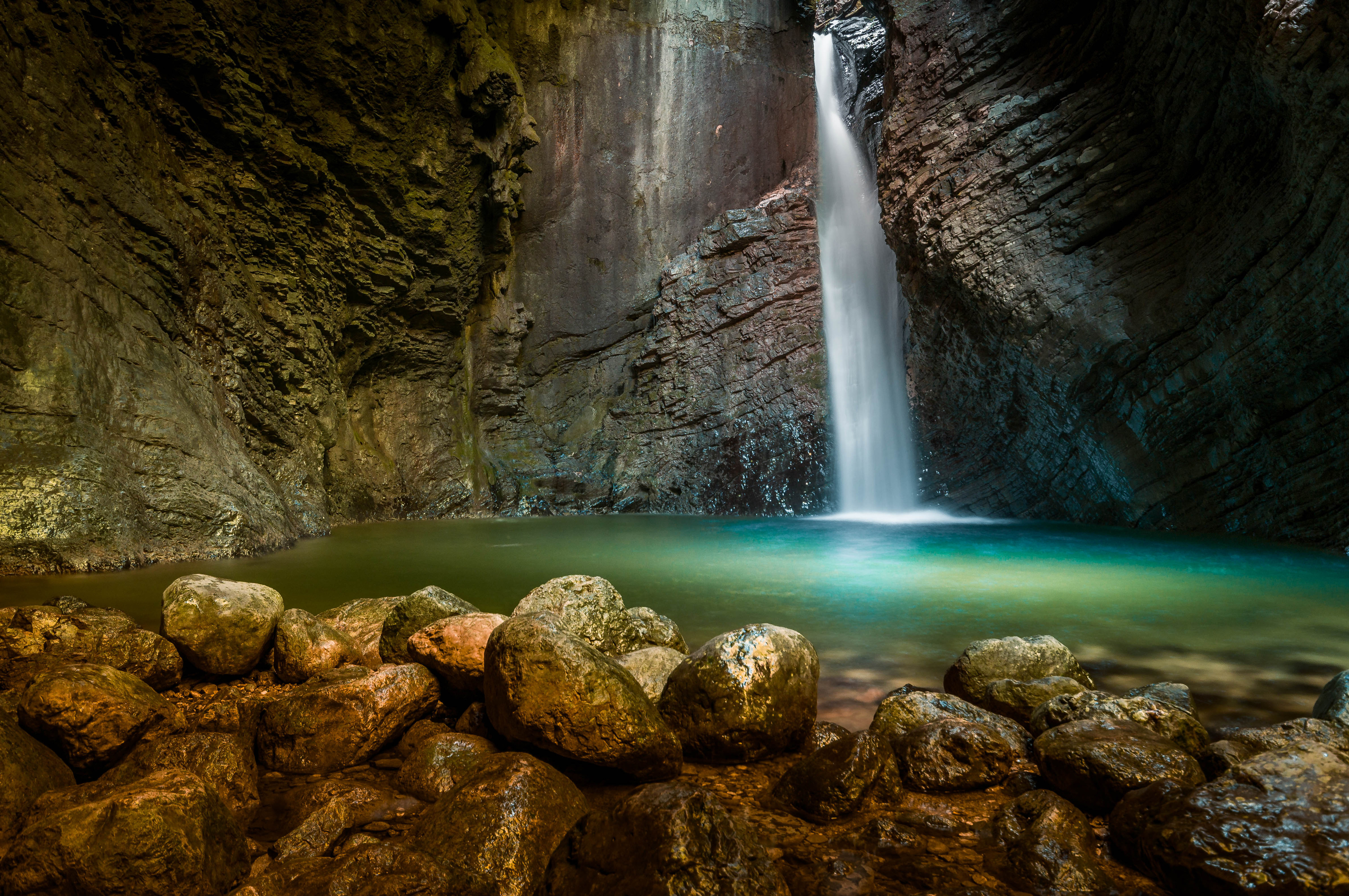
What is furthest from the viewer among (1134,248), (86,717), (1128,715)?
(1134,248)

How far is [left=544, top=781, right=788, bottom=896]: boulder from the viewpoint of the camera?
1.95 m

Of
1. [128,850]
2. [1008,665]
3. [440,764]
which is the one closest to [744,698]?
[440,764]

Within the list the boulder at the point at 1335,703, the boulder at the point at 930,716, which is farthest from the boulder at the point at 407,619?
the boulder at the point at 1335,703

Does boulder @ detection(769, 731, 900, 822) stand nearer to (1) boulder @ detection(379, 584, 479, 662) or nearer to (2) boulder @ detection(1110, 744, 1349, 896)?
(2) boulder @ detection(1110, 744, 1349, 896)

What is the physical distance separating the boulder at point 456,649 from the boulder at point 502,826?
0.89 metres

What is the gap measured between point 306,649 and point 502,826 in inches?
90.5

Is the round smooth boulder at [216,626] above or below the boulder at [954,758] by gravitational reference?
above

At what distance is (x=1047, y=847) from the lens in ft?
7.38

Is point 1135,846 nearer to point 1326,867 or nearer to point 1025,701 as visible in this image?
point 1326,867

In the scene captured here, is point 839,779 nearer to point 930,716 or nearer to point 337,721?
point 930,716

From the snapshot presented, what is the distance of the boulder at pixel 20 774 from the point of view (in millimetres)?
2273

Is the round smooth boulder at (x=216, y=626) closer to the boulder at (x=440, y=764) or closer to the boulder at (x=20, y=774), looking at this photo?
the boulder at (x=20, y=774)

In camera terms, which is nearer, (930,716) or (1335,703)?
(1335,703)

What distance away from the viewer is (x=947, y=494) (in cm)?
1542
